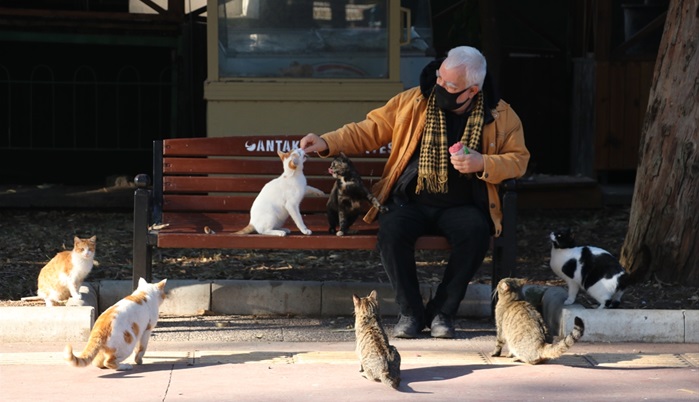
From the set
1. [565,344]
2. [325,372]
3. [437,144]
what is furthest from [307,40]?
[565,344]

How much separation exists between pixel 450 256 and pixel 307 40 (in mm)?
3509

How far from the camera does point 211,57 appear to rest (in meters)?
8.75

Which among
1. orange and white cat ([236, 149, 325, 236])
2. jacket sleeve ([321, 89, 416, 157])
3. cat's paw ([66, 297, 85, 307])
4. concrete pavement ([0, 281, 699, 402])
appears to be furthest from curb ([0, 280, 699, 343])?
jacket sleeve ([321, 89, 416, 157])

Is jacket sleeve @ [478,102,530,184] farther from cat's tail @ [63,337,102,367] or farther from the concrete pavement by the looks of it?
cat's tail @ [63,337,102,367]

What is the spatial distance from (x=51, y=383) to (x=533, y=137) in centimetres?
771

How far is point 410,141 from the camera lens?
6.27m

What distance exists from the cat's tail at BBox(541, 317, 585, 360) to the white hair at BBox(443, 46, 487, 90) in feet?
4.69

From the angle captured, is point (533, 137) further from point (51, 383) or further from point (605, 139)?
point (51, 383)

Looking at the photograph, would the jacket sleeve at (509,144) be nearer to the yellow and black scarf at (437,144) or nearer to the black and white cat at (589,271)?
the yellow and black scarf at (437,144)

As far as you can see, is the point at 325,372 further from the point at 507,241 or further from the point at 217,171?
the point at 217,171

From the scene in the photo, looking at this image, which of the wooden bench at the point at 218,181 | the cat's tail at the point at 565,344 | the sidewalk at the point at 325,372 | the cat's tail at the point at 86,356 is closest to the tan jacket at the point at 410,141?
the wooden bench at the point at 218,181

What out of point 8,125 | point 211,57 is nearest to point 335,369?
point 211,57

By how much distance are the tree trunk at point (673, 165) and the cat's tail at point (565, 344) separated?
1.50 m

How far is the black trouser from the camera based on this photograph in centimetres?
603
